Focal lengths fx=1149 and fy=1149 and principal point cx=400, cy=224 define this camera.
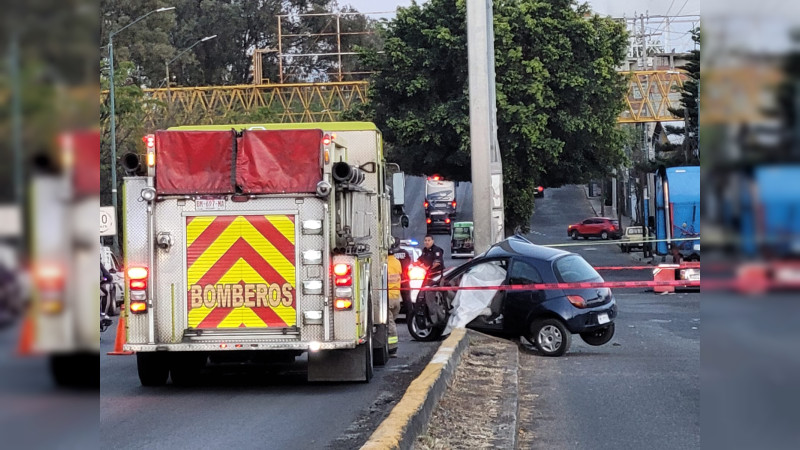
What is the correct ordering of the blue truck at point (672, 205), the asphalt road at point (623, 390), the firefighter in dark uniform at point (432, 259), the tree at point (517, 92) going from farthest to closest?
the tree at point (517, 92) < the blue truck at point (672, 205) < the firefighter in dark uniform at point (432, 259) < the asphalt road at point (623, 390)

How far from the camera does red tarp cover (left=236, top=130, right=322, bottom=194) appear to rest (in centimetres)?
1205

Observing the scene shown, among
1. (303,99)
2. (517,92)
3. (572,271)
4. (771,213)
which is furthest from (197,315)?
(303,99)

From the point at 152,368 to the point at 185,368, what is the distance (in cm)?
57

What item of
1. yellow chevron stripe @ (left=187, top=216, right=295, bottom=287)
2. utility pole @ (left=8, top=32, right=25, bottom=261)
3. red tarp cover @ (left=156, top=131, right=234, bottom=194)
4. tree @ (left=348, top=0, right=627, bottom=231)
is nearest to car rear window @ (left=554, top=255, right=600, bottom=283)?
yellow chevron stripe @ (left=187, top=216, right=295, bottom=287)

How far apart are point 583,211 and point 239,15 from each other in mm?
37506

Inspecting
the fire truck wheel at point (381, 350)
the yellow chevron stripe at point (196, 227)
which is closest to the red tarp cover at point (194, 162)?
the yellow chevron stripe at point (196, 227)

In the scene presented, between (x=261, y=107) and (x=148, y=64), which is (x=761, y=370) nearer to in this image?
(x=148, y=64)

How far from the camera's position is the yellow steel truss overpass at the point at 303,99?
59297mm

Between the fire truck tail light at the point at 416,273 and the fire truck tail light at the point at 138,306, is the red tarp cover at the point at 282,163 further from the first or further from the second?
the fire truck tail light at the point at 416,273

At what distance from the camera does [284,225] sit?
39.4 ft

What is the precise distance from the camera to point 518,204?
4831 centimetres

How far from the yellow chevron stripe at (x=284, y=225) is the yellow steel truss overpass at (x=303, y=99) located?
44.5 meters

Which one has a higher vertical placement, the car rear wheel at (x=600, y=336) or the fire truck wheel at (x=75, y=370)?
the fire truck wheel at (x=75, y=370)

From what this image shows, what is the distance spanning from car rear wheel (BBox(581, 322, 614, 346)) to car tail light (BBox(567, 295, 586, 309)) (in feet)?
2.03
